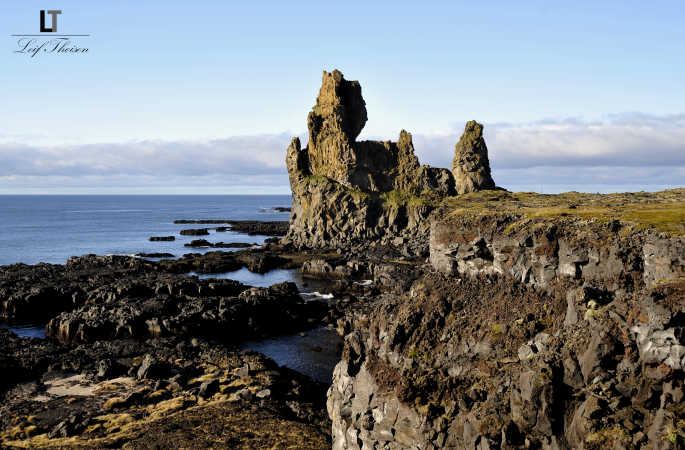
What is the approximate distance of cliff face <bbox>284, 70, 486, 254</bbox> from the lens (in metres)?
140

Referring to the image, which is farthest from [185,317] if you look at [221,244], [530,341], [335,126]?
[335,126]

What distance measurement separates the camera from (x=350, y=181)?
148 m

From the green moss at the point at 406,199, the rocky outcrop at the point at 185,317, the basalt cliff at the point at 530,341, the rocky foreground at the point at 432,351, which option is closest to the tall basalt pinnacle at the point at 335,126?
the green moss at the point at 406,199

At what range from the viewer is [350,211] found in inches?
5566

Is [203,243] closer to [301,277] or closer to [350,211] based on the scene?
[350,211]

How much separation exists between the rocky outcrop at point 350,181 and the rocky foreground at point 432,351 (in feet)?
191

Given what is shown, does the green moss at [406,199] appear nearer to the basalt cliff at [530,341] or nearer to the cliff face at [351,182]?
the cliff face at [351,182]

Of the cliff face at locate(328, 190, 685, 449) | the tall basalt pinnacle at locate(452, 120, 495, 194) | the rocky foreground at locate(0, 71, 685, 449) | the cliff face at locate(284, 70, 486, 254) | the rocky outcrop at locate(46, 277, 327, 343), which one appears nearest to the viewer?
the cliff face at locate(328, 190, 685, 449)

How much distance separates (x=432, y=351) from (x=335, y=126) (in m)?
127

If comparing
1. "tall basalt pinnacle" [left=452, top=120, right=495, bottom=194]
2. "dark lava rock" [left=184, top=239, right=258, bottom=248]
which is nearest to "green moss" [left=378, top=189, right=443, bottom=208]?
"tall basalt pinnacle" [left=452, top=120, right=495, bottom=194]

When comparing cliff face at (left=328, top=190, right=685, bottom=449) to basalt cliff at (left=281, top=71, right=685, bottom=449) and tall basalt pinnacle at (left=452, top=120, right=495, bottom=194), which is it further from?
tall basalt pinnacle at (left=452, top=120, right=495, bottom=194)

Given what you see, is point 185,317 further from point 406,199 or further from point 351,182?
point 351,182

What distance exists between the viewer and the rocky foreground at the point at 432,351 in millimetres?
19984

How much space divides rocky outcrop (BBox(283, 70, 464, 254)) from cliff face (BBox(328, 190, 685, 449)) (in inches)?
3968
